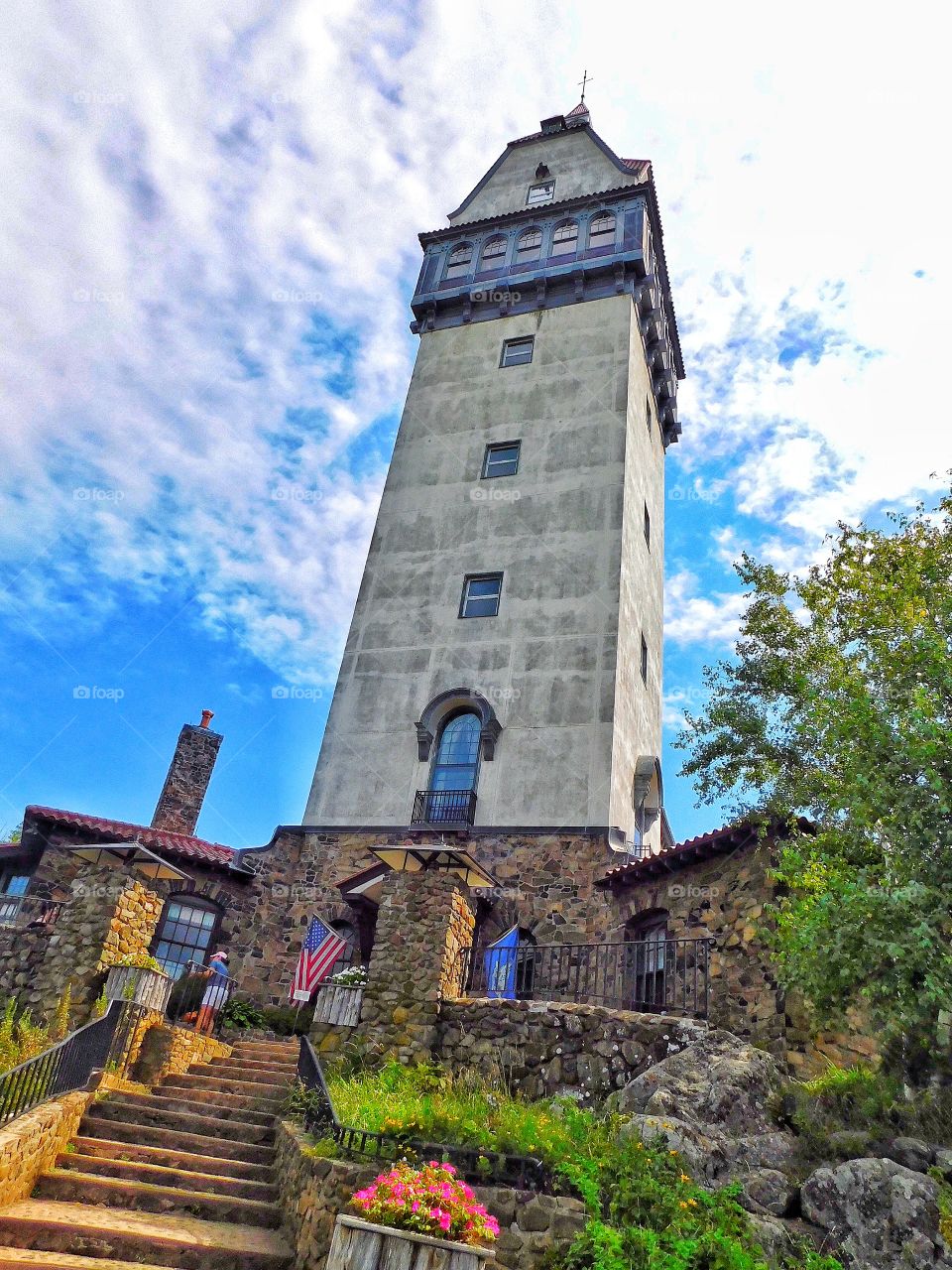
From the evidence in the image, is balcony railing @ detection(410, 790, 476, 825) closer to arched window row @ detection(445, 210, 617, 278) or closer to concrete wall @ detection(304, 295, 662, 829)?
concrete wall @ detection(304, 295, 662, 829)

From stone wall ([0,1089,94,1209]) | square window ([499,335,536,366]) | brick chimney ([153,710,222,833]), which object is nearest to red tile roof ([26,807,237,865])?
brick chimney ([153,710,222,833])

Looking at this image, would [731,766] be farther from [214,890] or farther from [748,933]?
[214,890]

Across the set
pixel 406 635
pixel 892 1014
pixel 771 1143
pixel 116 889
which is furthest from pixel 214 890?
pixel 892 1014

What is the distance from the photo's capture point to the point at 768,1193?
870cm

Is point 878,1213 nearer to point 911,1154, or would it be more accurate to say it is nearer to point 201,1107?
point 911,1154

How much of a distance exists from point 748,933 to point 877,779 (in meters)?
3.72

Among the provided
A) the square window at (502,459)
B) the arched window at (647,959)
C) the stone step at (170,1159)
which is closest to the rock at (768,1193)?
the arched window at (647,959)

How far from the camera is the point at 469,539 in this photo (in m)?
23.8

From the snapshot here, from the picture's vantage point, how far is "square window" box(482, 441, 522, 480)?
24766 millimetres

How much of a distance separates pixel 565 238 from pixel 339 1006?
25.1 meters

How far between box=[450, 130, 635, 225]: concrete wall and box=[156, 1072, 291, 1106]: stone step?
92.2 ft

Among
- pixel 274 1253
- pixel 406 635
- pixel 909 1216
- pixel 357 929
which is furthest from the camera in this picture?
pixel 406 635

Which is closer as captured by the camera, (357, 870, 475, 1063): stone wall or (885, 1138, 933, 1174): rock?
(885, 1138, 933, 1174): rock

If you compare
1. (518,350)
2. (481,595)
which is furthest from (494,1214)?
(518,350)
